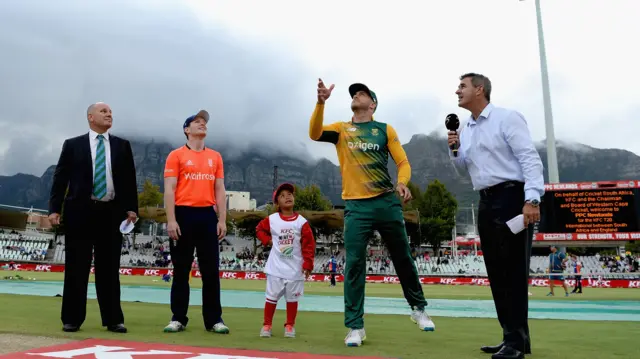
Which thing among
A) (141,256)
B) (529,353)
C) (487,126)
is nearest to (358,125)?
(487,126)

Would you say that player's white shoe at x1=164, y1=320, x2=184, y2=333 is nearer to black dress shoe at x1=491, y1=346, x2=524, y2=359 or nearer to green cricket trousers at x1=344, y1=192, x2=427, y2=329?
green cricket trousers at x1=344, y1=192, x2=427, y2=329

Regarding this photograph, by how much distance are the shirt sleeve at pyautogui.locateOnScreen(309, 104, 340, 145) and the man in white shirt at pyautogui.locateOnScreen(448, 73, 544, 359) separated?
135 centimetres

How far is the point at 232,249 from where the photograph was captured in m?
68.5

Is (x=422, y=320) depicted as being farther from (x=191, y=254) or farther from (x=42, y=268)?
(x=42, y=268)

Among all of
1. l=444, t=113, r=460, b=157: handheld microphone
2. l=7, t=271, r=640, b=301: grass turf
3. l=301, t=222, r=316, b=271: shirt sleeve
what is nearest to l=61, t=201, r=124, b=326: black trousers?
l=301, t=222, r=316, b=271: shirt sleeve

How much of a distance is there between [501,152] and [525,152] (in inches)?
8.1

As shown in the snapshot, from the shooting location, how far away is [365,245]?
446cm

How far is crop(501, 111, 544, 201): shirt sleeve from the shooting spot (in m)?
3.44

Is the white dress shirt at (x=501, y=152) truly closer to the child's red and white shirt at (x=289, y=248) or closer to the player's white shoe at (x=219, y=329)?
the child's red and white shirt at (x=289, y=248)

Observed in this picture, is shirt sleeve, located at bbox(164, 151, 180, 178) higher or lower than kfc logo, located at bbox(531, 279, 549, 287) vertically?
higher

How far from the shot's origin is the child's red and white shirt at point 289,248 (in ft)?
16.3

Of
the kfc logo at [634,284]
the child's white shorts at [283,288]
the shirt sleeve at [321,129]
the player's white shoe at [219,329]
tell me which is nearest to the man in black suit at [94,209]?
the player's white shoe at [219,329]

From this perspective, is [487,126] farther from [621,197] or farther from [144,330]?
[621,197]

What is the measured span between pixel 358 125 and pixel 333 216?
130ft
